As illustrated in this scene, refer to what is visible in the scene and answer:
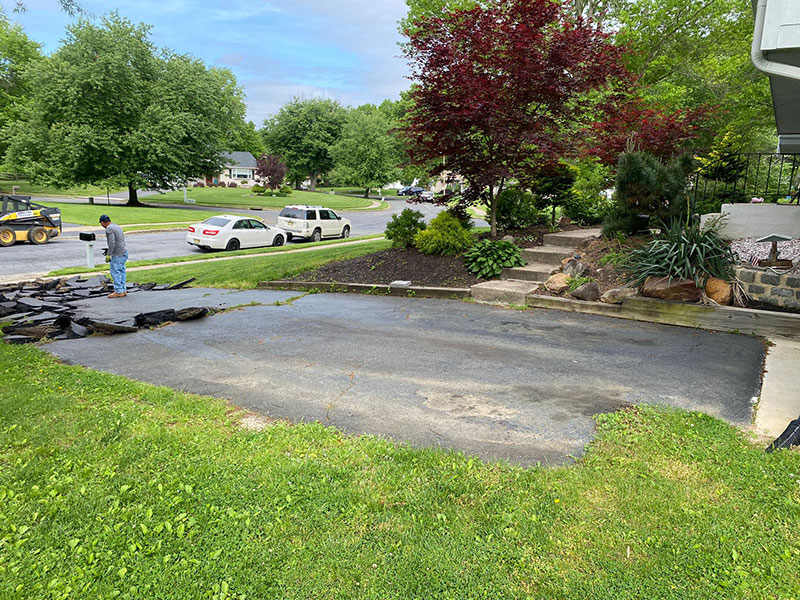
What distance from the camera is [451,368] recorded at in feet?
17.7

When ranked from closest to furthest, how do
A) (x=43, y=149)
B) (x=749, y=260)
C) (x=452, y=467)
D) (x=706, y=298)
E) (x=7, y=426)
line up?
(x=452, y=467) → (x=7, y=426) → (x=706, y=298) → (x=749, y=260) → (x=43, y=149)

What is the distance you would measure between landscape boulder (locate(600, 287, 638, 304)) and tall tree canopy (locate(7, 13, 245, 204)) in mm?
36224

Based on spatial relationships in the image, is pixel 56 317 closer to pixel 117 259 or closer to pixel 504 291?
pixel 117 259

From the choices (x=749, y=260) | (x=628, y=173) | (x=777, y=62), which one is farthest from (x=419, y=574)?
(x=628, y=173)

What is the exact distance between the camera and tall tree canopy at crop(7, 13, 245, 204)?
3534 cm

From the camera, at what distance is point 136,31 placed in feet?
126

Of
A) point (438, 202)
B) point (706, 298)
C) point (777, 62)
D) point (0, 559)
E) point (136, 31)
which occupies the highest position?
point (136, 31)

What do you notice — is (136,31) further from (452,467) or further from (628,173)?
(452,467)

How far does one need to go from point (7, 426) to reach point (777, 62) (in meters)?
7.07

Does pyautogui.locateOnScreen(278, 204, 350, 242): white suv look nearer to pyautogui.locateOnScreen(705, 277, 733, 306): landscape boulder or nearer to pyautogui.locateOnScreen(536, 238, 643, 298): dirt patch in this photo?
pyautogui.locateOnScreen(536, 238, 643, 298): dirt patch

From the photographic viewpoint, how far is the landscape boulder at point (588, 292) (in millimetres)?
8055

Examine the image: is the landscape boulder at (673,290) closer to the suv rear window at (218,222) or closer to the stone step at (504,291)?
the stone step at (504,291)

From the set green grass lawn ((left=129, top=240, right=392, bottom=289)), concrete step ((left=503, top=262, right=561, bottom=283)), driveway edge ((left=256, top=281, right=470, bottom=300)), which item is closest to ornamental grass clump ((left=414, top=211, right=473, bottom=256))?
concrete step ((left=503, top=262, right=561, bottom=283))

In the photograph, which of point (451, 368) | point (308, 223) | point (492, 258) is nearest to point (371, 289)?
point (492, 258)
